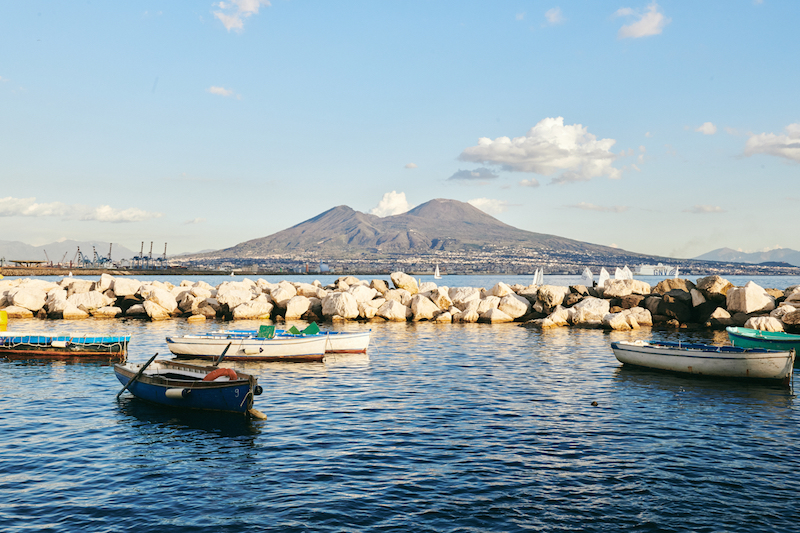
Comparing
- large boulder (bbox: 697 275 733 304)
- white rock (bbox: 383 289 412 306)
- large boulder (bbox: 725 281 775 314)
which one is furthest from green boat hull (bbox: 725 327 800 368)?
white rock (bbox: 383 289 412 306)

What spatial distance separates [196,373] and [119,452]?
7.41 m

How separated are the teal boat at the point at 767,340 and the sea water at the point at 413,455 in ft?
24.4

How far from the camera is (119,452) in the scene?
16.5m

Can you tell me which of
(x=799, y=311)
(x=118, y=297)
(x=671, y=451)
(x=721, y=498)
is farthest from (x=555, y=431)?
(x=118, y=297)

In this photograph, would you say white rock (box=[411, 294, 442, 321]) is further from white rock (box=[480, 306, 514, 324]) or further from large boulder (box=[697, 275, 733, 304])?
large boulder (box=[697, 275, 733, 304])

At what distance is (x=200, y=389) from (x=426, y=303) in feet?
116

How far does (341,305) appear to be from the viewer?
174 ft

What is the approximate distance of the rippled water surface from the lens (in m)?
12.1

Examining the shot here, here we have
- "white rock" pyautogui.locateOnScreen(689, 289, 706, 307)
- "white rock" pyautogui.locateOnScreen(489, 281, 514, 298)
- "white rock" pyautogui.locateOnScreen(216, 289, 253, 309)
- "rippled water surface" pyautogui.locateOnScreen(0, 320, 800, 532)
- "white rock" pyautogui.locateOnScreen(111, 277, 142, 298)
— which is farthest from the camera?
"white rock" pyautogui.locateOnScreen(111, 277, 142, 298)

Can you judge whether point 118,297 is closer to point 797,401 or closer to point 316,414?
point 316,414

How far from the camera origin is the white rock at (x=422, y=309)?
54062mm

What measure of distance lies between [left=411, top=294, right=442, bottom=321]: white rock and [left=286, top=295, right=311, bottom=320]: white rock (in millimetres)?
10633

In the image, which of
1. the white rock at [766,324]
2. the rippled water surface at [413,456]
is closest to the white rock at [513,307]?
the white rock at [766,324]

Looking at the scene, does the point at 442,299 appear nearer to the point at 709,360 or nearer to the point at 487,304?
the point at 487,304
